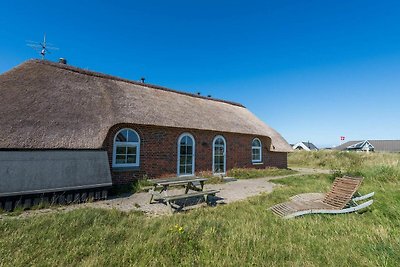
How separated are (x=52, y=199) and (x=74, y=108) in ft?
12.7

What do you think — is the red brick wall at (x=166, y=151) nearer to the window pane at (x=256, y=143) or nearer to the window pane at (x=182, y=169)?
the window pane at (x=182, y=169)

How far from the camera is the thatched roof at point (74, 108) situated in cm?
725

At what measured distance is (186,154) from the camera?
457 inches

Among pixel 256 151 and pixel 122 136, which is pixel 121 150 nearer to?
pixel 122 136

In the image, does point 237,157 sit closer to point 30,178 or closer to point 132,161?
point 132,161

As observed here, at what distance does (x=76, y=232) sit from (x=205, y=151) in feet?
28.2

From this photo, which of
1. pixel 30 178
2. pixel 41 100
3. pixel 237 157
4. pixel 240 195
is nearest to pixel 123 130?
pixel 41 100

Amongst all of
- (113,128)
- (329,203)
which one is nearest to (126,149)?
(113,128)

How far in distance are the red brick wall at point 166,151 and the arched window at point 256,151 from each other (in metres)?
0.99

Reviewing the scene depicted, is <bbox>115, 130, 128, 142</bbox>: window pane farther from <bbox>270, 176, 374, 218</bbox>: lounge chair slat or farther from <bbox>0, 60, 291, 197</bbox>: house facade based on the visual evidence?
<bbox>270, 176, 374, 218</bbox>: lounge chair slat

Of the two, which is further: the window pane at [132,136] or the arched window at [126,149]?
the window pane at [132,136]

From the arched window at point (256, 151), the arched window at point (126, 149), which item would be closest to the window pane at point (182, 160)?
the arched window at point (126, 149)

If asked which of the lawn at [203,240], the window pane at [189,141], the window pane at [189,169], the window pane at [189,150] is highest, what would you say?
the window pane at [189,141]

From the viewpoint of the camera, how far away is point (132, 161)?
9836 mm
